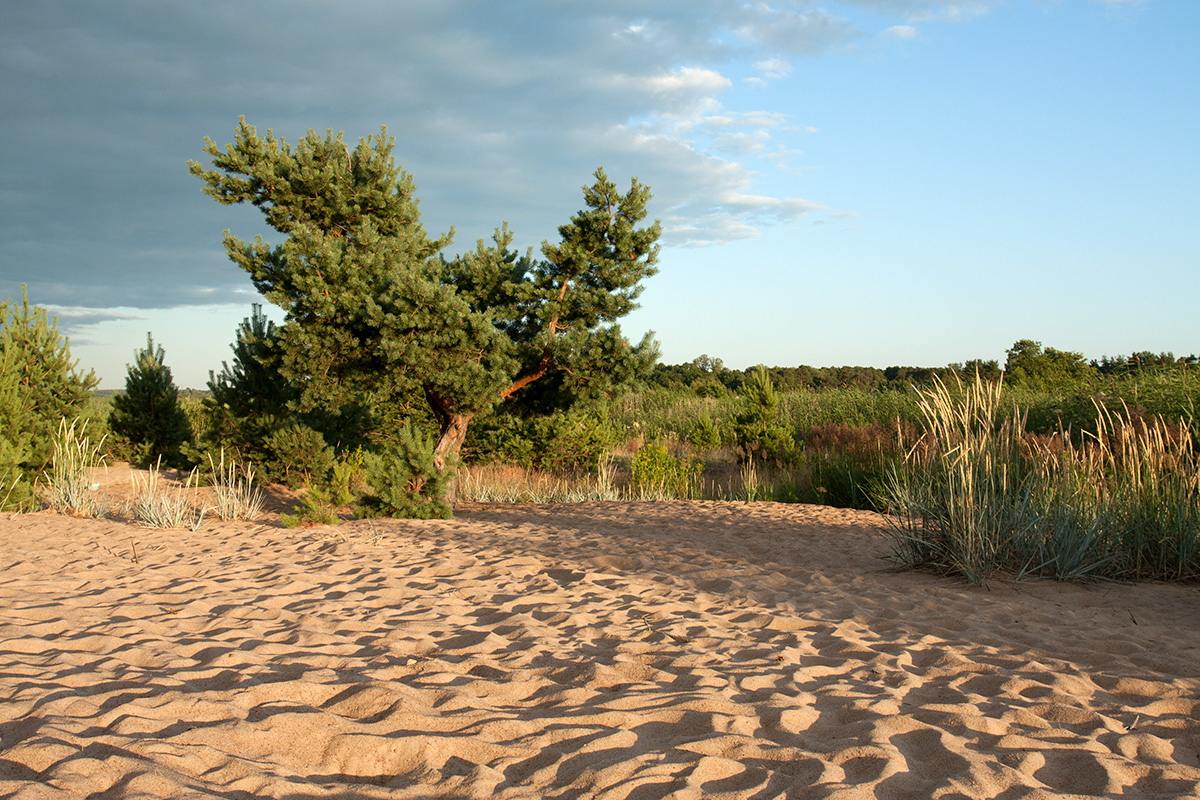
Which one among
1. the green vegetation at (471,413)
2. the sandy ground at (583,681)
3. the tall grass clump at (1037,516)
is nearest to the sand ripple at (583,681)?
the sandy ground at (583,681)

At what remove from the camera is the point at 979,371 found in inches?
354

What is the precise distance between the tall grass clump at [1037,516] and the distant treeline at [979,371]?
2.19 ft

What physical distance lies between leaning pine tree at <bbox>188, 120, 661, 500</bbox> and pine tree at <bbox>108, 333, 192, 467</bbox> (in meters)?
4.61

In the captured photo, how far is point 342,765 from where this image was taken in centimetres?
251

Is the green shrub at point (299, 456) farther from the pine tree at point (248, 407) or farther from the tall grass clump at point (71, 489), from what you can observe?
the tall grass clump at point (71, 489)

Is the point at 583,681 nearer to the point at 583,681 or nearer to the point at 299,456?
the point at 583,681

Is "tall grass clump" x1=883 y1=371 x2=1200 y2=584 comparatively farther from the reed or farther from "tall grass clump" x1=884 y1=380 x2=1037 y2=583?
the reed

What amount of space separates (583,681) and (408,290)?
7.38 metres

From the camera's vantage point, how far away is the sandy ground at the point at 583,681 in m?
2.41

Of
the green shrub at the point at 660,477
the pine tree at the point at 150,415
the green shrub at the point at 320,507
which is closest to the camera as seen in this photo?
the green shrub at the point at 320,507

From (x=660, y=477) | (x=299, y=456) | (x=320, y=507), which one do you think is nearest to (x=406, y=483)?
(x=320, y=507)

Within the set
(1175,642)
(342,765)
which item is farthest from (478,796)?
(1175,642)

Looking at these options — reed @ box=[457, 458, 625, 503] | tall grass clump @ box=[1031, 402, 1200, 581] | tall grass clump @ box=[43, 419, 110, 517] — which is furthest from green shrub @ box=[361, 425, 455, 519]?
tall grass clump @ box=[1031, 402, 1200, 581]

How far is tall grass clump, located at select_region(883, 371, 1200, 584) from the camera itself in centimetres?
561
